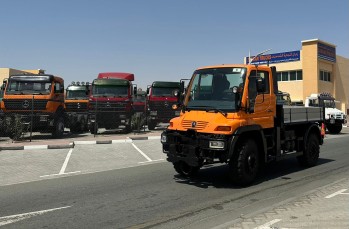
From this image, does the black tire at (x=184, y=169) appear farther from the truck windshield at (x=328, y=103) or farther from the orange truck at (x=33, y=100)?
the truck windshield at (x=328, y=103)

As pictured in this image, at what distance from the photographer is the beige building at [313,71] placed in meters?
46.2

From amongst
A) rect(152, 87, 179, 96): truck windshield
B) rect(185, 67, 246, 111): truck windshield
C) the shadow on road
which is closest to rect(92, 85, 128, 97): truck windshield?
rect(152, 87, 179, 96): truck windshield

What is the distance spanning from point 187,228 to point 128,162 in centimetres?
712

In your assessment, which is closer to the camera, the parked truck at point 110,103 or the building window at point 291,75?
the parked truck at point 110,103

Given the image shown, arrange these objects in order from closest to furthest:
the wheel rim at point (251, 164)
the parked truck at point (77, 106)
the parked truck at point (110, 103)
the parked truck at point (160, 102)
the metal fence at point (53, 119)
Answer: the wheel rim at point (251, 164)
the metal fence at point (53, 119)
the parked truck at point (110, 103)
the parked truck at point (77, 106)
the parked truck at point (160, 102)

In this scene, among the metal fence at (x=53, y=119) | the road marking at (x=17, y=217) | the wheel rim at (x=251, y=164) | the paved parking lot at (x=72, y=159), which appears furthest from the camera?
the metal fence at (x=53, y=119)

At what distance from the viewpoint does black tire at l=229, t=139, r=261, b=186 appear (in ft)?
25.2

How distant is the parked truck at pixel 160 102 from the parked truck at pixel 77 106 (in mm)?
4091

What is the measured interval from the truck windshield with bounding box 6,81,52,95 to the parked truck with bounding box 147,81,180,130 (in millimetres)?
7106

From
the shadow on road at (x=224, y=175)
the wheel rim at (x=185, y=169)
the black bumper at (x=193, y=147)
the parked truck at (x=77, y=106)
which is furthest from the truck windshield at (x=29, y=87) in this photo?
the black bumper at (x=193, y=147)

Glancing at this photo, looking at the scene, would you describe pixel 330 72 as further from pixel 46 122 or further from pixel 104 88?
pixel 46 122

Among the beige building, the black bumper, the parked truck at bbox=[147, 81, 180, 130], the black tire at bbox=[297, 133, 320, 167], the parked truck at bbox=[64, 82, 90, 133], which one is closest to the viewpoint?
the black bumper

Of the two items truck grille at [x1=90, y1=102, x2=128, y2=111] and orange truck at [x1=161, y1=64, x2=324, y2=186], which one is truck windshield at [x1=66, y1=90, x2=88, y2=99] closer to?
truck grille at [x1=90, y1=102, x2=128, y2=111]

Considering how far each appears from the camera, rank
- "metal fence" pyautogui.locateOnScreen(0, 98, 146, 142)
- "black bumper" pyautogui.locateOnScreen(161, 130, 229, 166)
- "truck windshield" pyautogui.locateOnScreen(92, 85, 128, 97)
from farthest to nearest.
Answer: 1. "truck windshield" pyautogui.locateOnScreen(92, 85, 128, 97)
2. "metal fence" pyautogui.locateOnScreen(0, 98, 146, 142)
3. "black bumper" pyautogui.locateOnScreen(161, 130, 229, 166)
